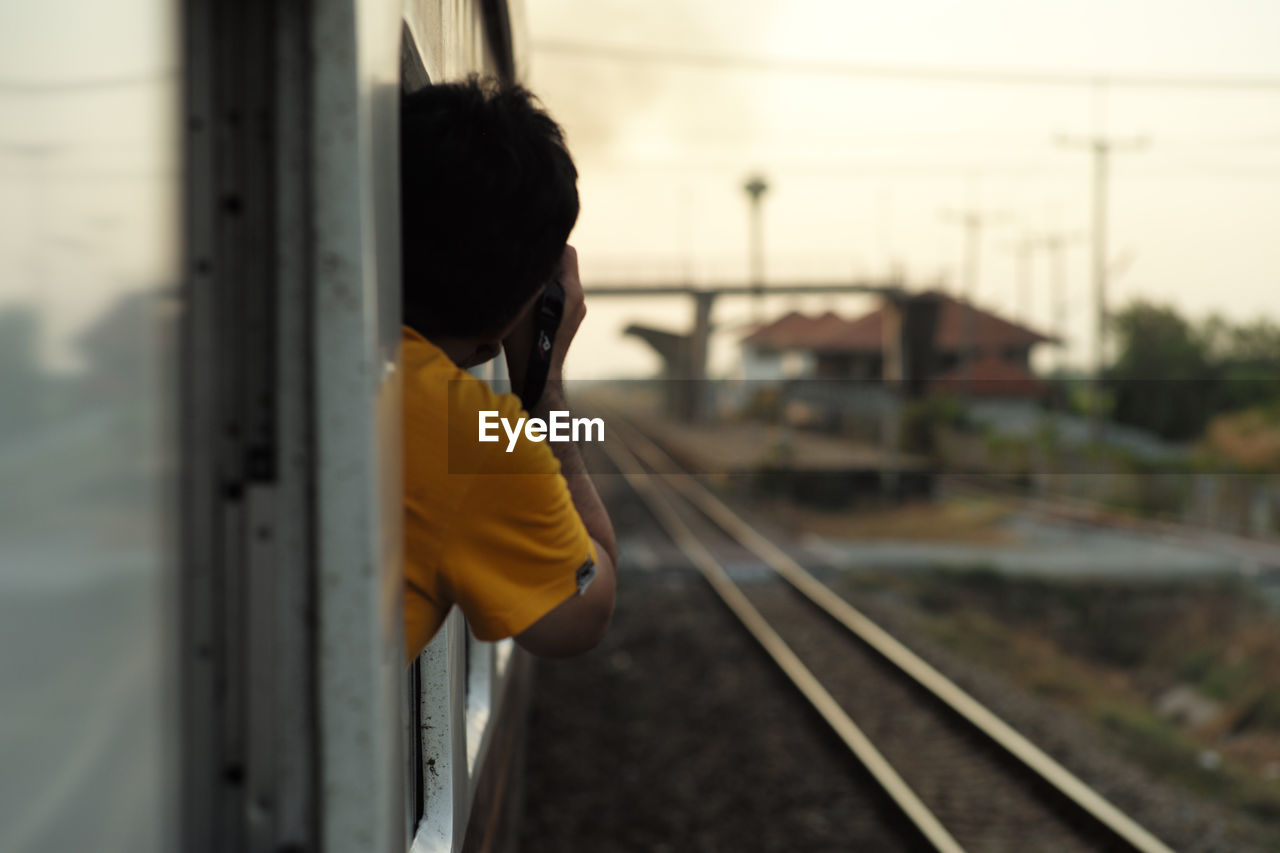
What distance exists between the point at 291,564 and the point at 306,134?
1.41 feet

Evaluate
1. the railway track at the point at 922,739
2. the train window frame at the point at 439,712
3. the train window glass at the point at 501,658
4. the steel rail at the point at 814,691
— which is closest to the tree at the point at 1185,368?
the steel rail at the point at 814,691

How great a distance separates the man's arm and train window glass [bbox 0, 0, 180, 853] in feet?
1.58

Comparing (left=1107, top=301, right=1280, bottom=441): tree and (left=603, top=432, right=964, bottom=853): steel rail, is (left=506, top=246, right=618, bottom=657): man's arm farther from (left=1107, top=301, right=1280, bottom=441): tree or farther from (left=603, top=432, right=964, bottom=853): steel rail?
(left=1107, top=301, right=1280, bottom=441): tree

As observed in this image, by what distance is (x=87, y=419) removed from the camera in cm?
94

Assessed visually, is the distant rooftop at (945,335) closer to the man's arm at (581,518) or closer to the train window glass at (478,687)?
the train window glass at (478,687)

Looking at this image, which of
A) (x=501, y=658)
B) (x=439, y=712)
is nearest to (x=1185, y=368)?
Result: (x=501, y=658)

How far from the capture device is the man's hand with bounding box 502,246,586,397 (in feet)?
5.61

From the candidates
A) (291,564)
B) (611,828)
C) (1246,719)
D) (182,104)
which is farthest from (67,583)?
(1246,719)

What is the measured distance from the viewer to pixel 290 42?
114 centimetres

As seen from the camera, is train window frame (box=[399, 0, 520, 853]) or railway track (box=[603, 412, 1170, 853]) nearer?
train window frame (box=[399, 0, 520, 853])

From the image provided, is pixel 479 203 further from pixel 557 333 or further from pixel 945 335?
pixel 945 335

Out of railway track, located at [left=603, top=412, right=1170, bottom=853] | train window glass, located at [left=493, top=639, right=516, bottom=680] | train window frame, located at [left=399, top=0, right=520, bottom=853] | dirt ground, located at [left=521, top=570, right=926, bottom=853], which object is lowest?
dirt ground, located at [left=521, top=570, right=926, bottom=853]

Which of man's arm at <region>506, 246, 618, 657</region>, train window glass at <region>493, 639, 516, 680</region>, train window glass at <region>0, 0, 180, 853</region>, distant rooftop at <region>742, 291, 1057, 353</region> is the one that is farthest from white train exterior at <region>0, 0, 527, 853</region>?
distant rooftop at <region>742, 291, 1057, 353</region>

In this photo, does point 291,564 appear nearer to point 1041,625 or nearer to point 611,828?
point 611,828
